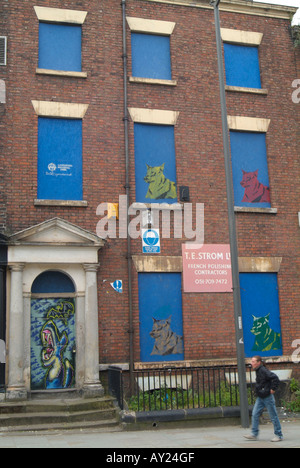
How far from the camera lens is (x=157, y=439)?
30.0 ft

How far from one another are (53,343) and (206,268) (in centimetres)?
409

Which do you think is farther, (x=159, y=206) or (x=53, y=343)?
(x=159, y=206)

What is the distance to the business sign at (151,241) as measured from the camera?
1273 centimetres

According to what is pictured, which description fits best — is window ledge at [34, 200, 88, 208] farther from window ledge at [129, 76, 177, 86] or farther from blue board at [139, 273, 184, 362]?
window ledge at [129, 76, 177, 86]

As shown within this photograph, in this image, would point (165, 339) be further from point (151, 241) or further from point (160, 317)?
point (151, 241)

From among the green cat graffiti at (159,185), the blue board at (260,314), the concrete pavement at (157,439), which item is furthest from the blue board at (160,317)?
the concrete pavement at (157,439)

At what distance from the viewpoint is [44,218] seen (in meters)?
12.1

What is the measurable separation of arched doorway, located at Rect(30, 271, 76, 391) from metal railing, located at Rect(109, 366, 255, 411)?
1087 mm

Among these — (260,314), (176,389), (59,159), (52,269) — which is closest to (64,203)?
(59,159)

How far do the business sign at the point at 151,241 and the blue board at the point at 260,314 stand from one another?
2351 mm

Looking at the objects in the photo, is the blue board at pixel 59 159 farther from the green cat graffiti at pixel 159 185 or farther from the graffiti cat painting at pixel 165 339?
the graffiti cat painting at pixel 165 339

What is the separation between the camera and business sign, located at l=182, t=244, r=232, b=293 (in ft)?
42.4

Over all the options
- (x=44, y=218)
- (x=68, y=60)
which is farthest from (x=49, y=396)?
(x=68, y=60)

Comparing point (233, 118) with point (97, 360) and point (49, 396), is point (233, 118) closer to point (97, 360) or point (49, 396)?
point (97, 360)
